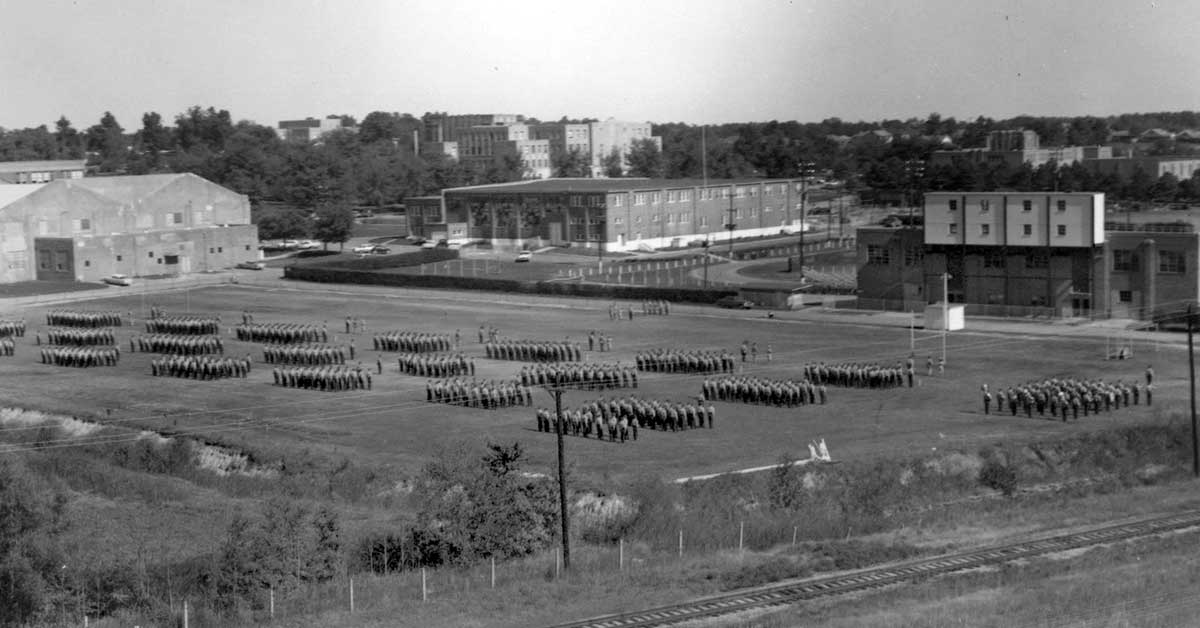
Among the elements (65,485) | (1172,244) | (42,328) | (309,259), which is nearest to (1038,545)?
(65,485)

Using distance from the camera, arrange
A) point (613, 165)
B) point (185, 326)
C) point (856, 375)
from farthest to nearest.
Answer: point (613, 165) < point (185, 326) < point (856, 375)

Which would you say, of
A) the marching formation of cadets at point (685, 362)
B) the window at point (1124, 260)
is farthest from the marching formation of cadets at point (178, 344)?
the window at point (1124, 260)

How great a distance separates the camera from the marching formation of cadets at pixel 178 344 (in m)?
46.5

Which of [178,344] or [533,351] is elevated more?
[178,344]

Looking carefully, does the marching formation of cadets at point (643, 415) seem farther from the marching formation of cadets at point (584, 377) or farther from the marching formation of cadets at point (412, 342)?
the marching formation of cadets at point (412, 342)

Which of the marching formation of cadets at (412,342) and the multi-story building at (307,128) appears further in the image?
the multi-story building at (307,128)

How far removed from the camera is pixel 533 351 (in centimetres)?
4306

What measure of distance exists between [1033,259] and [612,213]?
35.2m

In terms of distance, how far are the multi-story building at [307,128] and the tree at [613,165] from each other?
4417 centimetres

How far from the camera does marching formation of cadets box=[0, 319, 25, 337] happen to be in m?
51.4

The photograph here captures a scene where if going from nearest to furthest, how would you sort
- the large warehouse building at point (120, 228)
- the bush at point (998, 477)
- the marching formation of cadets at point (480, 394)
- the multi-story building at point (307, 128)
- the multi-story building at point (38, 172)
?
the bush at point (998, 477) < the marching formation of cadets at point (480, 394) < the large warehouse building at point (120, 228) < the multi-story building at point (38, 172) < the multi-story building at point (307, 128)

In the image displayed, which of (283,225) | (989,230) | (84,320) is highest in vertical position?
(283,225)

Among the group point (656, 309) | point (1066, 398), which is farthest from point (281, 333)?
point (1066, 398)

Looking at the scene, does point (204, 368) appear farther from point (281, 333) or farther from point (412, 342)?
point (412, 342)
